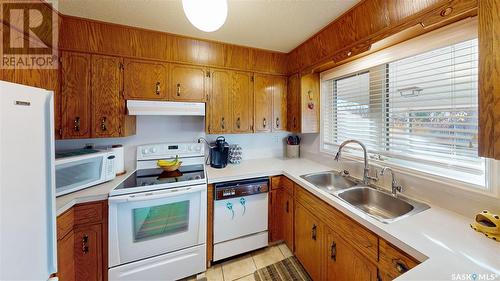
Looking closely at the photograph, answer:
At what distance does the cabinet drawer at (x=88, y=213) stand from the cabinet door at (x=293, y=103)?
2087 millimetres

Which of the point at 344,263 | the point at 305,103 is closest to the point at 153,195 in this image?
the point at 344,263

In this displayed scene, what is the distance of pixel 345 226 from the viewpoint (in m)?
1.22

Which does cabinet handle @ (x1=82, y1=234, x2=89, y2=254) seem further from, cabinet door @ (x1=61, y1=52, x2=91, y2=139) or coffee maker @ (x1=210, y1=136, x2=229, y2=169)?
coffee maker @ (x1=210, y1=136, x2=229, y2=169)

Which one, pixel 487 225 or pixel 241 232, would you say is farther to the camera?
pixel 241 232

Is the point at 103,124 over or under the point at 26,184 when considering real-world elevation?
over

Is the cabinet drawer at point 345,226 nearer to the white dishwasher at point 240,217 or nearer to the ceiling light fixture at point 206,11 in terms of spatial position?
the white dishwasher at point 240,217

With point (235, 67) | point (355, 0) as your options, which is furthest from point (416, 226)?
point (235, 67)

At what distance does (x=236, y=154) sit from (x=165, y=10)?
1.60 meters

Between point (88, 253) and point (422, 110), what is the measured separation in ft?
8.89

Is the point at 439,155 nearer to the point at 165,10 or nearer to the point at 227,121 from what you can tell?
the point at 227,121

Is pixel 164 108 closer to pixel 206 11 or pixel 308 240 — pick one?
pixel 206 11

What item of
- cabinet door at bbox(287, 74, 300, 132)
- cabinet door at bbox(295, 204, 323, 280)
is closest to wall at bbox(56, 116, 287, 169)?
cabinet door at bbox(287, 74, 300, 132)

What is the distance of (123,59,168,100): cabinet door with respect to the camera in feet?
5.84

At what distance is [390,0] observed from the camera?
1224 millimetres
